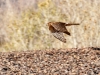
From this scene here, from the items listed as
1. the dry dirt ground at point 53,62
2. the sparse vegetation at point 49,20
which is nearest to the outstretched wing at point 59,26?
the dry dirt ground at point 53,62

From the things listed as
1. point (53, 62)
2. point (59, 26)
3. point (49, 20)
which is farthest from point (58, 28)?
point (49, 20)

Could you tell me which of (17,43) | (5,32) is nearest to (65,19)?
(17,43)

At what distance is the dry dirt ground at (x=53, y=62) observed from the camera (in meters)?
5.09

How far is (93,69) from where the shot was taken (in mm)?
5125

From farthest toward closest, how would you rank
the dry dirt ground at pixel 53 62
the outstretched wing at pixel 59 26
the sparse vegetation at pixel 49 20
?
the sparse vegetation at pixel 49 20 → the outstretched wing at pixel 59 26 → the dry dirt ground at pixel 53 62

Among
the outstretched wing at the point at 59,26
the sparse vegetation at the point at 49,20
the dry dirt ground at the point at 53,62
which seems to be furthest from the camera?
the sparse vegetation at the point at 49,20

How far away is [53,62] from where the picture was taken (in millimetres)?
5562

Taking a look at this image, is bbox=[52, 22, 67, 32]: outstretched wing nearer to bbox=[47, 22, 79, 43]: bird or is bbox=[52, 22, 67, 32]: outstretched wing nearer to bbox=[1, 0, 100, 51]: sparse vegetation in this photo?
bbox=[47, 22, 79, 43]: bird

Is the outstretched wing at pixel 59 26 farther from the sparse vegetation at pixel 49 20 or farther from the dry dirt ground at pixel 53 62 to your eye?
the sparse vegetation at pixel 49 20

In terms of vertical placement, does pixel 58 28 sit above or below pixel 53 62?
above

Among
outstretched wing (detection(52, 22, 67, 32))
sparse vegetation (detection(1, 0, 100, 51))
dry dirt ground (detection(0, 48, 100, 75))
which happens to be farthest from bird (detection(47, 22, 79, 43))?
sparse vegetation (detection(1, 0, 100, 51))

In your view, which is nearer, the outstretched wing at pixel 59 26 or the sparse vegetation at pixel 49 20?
the outstretched wing at pixel 59 26

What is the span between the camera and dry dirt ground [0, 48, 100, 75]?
5.09 m

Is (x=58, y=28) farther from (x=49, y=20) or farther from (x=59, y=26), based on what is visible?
(x=49, y=20)
